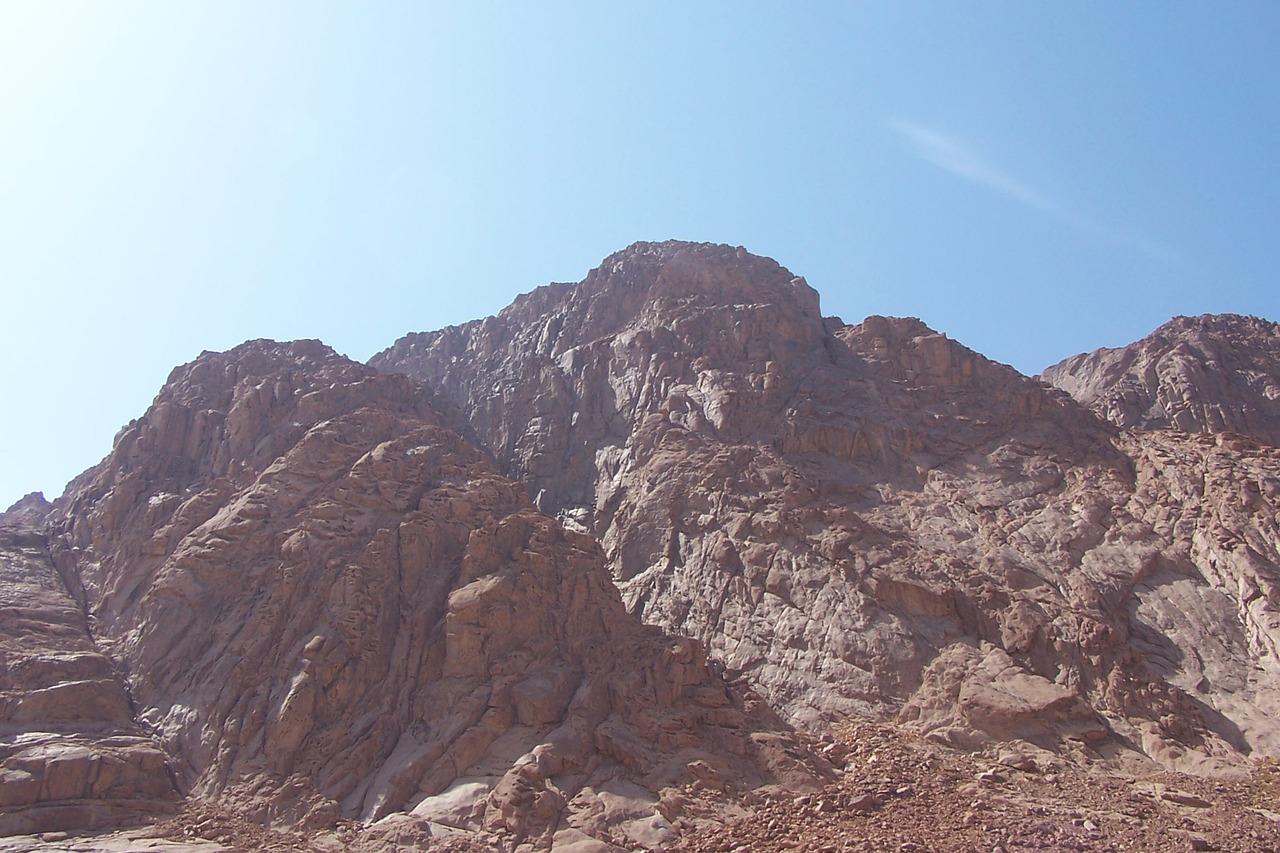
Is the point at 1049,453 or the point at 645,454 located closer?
the point at 1049,453

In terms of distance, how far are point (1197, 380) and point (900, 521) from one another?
1356 inches

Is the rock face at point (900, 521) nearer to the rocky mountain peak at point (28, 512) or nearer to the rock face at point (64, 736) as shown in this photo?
the rock face at point (64, 736)

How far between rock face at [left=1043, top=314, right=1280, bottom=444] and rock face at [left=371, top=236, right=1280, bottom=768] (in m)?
20.3

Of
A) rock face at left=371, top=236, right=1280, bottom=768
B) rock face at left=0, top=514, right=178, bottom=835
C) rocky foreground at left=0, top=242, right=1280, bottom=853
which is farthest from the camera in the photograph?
rock face at left=371, top=236, right=1280, bottom=768

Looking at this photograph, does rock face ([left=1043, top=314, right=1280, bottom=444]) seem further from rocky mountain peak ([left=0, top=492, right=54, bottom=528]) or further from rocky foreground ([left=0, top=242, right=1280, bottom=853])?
rocky mountain peak ([left=0, top=492, right=54, bottom=528])

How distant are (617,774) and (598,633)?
21.0 feet

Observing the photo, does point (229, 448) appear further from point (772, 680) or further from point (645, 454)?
point (772, 680)

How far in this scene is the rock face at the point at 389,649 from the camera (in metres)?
24.5

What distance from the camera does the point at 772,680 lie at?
103 feet

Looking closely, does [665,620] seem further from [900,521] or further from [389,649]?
[389,649]

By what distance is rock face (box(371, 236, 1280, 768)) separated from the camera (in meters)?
28.9

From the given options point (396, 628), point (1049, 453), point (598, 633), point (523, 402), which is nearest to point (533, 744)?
point (598, 633)

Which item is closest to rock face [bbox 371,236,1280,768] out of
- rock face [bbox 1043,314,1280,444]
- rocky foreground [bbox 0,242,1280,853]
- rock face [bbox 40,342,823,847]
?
rocky foreground [bbox 0,242,1280,853]

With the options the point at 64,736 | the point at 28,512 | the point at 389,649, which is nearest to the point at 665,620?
the point at 389,649
